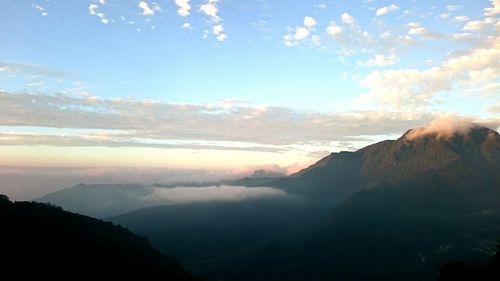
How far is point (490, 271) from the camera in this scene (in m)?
149

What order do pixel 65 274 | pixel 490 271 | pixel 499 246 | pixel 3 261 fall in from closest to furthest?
pixel 490 271
pixel 499 246
pixel 3 261
pixel 65 274

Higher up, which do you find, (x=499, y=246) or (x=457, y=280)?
(x=499, y=246)

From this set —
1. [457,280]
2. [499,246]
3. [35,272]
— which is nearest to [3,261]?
[35,272]

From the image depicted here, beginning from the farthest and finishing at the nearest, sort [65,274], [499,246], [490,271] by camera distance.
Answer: [65,274], [499,246], [490,271]

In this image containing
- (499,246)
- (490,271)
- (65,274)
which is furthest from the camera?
(65,274)

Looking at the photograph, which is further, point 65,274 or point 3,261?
point 65,274

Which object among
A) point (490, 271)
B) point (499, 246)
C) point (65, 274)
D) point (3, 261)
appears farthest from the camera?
point (65, 274)

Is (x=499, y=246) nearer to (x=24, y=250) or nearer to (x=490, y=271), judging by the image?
(x=490, y=271)

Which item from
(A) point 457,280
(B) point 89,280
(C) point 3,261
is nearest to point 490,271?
(A) point 457,280

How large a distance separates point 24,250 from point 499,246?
205 meters

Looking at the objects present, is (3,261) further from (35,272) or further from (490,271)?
(490,271)

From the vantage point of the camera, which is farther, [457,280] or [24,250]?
[24,250]

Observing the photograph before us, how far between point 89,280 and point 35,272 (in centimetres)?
2557

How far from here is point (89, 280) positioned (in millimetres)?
198125
